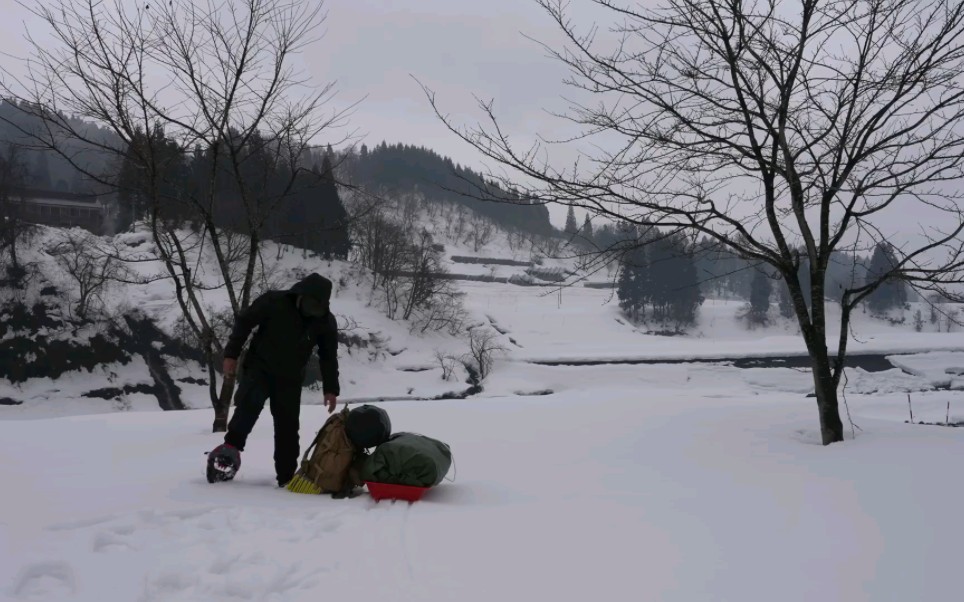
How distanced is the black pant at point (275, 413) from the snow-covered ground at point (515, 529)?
9.0 inches

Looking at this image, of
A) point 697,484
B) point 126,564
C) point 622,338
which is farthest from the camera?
point 622,338

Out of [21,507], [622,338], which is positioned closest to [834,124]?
[21,507]

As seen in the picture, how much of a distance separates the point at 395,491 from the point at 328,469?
0.50m

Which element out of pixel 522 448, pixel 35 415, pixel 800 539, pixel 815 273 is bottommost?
pixel 35 415

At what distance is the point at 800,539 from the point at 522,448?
3.84 meters

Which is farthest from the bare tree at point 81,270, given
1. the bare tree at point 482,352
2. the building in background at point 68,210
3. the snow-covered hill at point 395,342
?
the bare tree at point 482,352

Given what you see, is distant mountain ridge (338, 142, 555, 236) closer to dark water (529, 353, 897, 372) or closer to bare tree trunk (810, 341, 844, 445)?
dark water (529, 353, 897, 372)

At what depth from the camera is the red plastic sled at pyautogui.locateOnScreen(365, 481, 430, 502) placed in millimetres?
3793

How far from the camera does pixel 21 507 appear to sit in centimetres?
307

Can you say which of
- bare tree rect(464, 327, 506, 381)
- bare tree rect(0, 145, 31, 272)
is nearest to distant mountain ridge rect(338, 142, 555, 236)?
bare tree rect(464, 327, 506, 381)

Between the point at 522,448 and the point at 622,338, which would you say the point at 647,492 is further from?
the point at 622,338

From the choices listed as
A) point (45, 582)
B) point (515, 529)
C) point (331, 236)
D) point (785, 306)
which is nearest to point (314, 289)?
point (515, 529)

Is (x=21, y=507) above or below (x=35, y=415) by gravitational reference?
above

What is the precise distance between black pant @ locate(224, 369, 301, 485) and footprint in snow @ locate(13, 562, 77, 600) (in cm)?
189
